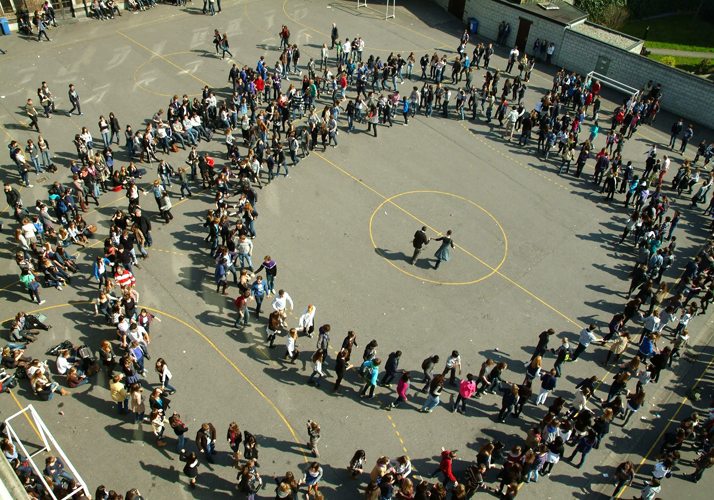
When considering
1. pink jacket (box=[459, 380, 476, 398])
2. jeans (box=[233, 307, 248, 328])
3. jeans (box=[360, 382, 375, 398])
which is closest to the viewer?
pink jacket (box=[459, 380, 476, 398])

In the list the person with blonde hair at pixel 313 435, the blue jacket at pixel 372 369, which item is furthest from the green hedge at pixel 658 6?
the person with blonde hair at pixel 313 435

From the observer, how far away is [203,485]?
14625 mm

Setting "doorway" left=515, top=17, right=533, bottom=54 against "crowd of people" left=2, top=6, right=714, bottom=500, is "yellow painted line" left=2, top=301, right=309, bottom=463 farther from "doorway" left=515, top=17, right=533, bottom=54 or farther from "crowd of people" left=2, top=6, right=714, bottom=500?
"doorway" left=515, top=17, right=533, bottom=54

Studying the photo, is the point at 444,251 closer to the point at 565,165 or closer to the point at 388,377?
the point at 388,377

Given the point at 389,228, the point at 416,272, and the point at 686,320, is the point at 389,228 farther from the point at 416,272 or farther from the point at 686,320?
the point at 686,320

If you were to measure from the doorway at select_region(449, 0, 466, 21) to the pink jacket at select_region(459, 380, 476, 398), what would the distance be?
1381 inches

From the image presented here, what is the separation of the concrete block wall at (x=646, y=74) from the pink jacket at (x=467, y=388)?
2697 cm

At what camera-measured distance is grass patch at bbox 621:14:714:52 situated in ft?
153

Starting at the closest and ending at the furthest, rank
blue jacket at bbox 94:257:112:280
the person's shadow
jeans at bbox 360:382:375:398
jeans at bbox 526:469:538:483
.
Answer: jeans at bbox 526:469:538:483, jeans at bbox 360:382:375:398, blue jacket at bbox 94:257:112:280, the person's shadow

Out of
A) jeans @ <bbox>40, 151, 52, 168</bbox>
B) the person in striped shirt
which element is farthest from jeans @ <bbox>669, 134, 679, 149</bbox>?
jeans @ <bbox>40, 151, 52, 168</bbox>

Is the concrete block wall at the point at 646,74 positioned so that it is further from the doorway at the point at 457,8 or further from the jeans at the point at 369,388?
the jeans at the point at 369,388

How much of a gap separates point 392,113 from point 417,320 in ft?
48.8

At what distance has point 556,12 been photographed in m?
38.9

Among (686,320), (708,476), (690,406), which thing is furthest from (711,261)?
(708,476)
